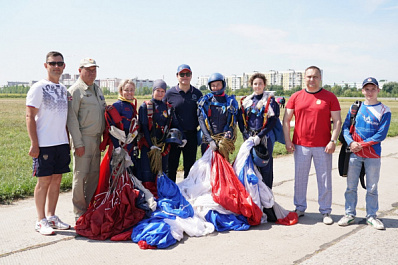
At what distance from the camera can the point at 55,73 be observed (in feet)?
13.8

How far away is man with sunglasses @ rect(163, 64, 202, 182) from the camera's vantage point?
526 cm

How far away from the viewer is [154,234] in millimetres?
3943

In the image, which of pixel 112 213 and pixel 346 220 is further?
pixel 346 220

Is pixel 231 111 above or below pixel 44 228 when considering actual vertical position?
above

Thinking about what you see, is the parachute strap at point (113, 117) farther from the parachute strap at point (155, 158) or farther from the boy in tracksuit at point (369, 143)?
the boy in tracksuit at point (369, 143)

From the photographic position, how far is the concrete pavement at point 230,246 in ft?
11.7

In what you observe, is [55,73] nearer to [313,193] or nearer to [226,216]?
[226,216]

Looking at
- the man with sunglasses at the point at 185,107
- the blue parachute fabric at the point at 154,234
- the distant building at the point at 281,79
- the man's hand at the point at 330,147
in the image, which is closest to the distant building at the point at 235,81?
the distant building at the point at 281,79

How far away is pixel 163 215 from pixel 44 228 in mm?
1391

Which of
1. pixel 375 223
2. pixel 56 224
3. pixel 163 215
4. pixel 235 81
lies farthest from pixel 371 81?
pixel 235 81

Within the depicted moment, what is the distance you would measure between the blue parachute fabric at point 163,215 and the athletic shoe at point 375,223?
2.31 meters

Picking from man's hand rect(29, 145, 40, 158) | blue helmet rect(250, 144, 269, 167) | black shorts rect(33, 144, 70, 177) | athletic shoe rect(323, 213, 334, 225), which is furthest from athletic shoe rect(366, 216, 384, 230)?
man's hand rect(29, 145, 40, 158)

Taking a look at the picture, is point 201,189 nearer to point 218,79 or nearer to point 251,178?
point 251,178

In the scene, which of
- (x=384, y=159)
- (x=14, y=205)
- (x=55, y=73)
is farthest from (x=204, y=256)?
(x=384, y=159)
